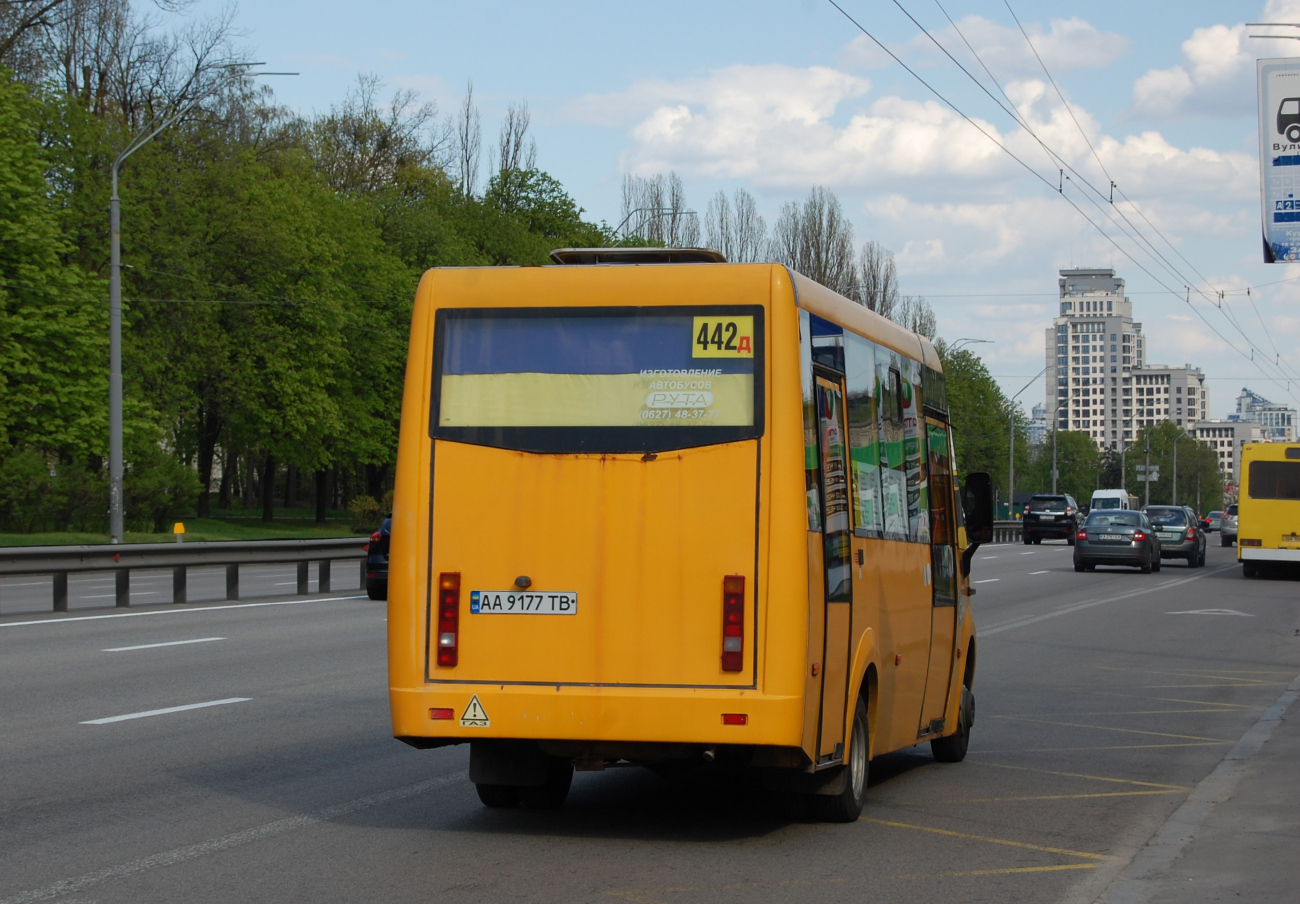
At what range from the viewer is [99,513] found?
4341 centimetres

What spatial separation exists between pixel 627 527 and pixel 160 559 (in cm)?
1728

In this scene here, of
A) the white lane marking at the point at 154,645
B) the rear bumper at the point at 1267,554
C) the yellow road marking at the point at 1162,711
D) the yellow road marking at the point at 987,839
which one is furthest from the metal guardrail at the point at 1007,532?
the yellow road marking at the point at 987,839

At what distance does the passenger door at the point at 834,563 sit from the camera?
283 inches

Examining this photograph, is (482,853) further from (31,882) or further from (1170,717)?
(1170,717)

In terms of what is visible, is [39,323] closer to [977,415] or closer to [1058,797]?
[1058,797]

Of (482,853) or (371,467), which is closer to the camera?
(482,853)

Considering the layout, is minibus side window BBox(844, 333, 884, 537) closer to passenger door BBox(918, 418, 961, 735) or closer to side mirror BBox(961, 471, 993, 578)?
passenger door BBox(918, 418, 961, 735)

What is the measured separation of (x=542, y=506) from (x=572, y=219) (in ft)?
234

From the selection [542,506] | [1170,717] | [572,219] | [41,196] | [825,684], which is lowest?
[1170,717]

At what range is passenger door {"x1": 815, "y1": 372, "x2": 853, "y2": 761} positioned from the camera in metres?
7.20

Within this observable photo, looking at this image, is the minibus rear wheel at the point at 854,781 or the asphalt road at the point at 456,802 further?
the minibus rear wheel at the point at 854,781

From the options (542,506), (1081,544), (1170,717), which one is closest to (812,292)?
(542,506)

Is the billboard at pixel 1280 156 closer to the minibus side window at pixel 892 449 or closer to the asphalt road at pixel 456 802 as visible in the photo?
the asphalt road at pixel 456 802

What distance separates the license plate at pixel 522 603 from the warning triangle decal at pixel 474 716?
1.27 feet
